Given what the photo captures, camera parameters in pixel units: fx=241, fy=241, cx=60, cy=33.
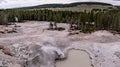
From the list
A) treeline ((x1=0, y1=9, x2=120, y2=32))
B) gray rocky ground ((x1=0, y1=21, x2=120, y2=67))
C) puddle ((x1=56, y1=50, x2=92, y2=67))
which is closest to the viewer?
gray rocky ground ((x1=0, y1=21, x2=120, y2=67))

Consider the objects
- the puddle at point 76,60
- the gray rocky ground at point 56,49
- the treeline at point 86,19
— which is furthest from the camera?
the treeline at point 86,19

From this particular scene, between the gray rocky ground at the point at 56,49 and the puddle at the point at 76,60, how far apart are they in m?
0.53

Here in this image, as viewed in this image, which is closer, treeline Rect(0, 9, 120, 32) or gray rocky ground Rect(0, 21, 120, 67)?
gray rocky ground Rect(0, 21, 120, 67)

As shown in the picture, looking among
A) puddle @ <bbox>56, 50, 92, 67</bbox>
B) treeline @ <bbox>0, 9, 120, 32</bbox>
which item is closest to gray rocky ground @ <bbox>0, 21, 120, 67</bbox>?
puddle @ <bbox>56, 50, 92, 67</bbox>

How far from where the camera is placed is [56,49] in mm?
33219

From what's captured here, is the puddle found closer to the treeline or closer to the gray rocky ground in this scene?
the gray rocky ground

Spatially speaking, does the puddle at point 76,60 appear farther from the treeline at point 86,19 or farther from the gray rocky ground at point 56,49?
the treeline at point 86,19

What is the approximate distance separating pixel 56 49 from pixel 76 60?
11.5 ft

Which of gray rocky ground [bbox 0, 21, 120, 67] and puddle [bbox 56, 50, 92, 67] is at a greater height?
gray rocky ground [bbox 0, 21, 120, 67]

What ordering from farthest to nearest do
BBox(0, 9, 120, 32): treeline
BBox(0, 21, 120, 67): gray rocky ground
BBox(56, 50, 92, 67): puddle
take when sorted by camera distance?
BBox(0, 9, 120, 32): treeline
BBox(56, 50, 92, 67): puddle
BBox(0, 21, 120, 67): gray rocky ground

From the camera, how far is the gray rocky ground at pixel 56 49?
28542 mm

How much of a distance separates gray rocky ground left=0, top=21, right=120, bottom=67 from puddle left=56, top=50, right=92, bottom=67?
53cm

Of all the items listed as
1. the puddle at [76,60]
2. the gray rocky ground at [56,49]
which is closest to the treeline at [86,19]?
the gray rocky ground at [56,49]

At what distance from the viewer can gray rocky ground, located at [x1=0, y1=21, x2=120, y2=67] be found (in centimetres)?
2854
